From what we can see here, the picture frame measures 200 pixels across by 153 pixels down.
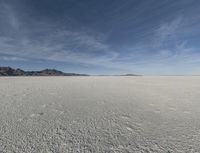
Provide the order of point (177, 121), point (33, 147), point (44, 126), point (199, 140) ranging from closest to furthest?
point (33, 147), point (199, 140), point (44, 126), point (177, 121)

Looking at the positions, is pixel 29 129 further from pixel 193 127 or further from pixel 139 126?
pixel 193 127

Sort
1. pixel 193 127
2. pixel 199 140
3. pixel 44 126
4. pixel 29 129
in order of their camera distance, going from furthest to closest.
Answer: pixel 193 127 → pixel 44 126 → pixel 29 129 → pixel 199 140

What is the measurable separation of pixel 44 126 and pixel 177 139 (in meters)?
2.62

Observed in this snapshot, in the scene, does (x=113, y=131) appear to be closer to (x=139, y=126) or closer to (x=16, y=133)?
(x=139, y=126)

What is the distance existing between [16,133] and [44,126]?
0.53 metres

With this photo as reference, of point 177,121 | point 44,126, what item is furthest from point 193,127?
point 44,126

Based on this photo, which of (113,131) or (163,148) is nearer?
(163,148)

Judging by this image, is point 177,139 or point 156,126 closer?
point 177,139

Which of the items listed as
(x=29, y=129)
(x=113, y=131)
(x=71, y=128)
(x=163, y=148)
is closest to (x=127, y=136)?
(x=113, y=131)

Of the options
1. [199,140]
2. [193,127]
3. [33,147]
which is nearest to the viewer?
[33,147]

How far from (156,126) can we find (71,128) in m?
1.90

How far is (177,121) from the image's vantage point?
3.63 metres

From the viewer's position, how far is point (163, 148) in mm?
2371

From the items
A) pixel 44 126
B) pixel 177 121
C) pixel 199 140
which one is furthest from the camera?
pixel 177 121
